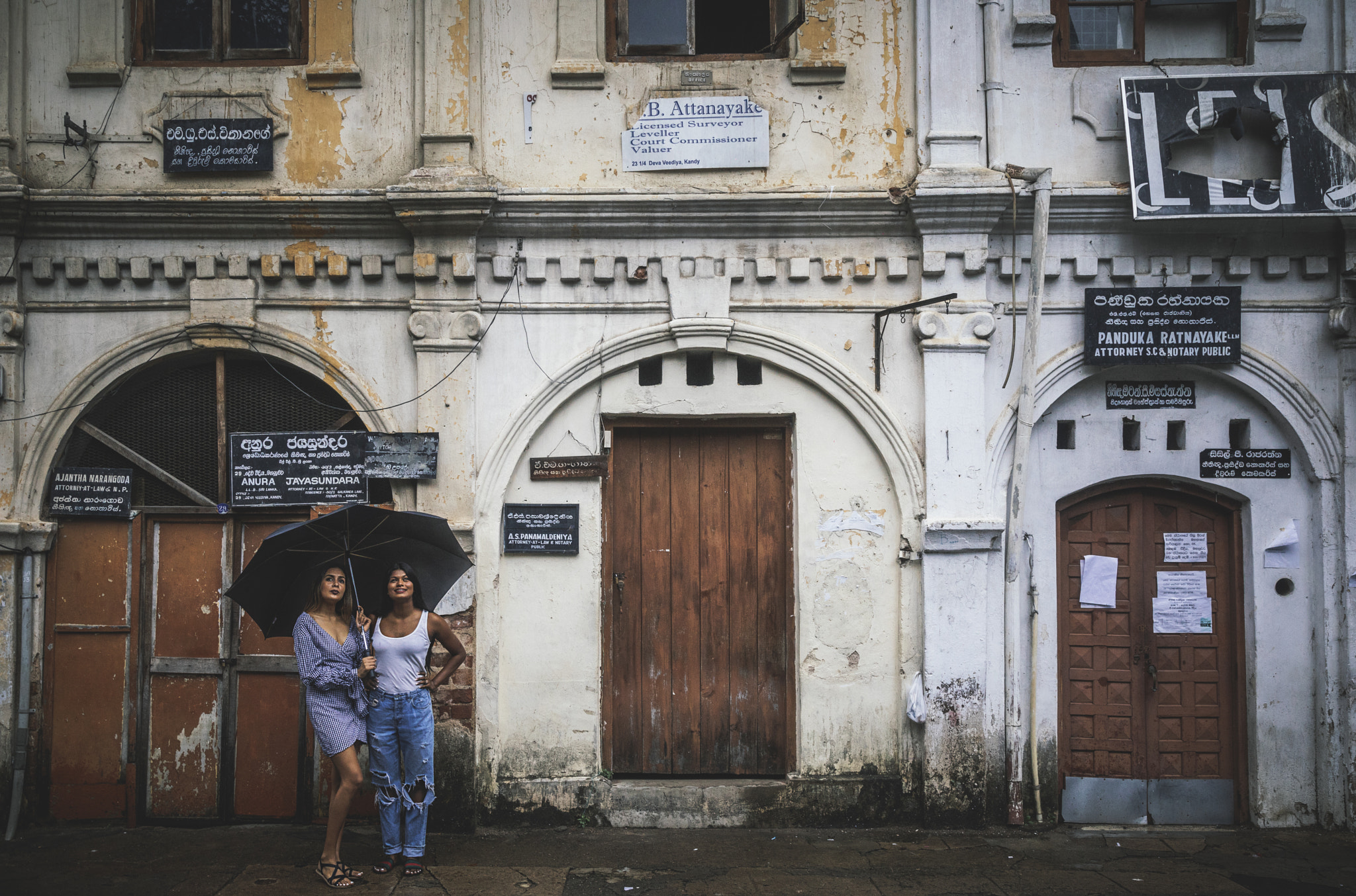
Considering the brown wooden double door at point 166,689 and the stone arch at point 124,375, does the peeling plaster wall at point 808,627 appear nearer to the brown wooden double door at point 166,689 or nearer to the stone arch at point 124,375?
the stone arch at point 124,375

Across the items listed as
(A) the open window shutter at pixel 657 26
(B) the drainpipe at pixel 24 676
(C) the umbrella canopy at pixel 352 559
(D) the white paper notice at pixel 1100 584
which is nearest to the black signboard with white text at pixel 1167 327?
(D) the white paper notice at pixel 1100 584

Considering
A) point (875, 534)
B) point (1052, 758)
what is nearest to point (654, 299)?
point (875, 534)

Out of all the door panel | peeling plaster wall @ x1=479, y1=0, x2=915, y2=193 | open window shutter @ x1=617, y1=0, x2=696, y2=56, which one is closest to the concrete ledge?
the door panel

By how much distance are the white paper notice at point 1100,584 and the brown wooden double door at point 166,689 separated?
5.48m

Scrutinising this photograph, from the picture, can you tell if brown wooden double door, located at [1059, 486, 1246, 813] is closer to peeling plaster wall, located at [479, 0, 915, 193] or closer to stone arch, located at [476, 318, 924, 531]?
stone arch, located at [476, 318, 924, 531]

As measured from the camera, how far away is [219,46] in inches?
249

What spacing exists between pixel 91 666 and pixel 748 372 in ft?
16.1

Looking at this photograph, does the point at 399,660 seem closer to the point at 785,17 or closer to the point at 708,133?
the point at 708,133

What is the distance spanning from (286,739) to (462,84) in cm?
463

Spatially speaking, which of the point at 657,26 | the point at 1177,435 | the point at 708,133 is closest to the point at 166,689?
the point at 708,133

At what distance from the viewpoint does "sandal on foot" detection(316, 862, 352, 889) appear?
16.6ft

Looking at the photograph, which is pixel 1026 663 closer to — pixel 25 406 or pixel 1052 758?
pixel 1052 758

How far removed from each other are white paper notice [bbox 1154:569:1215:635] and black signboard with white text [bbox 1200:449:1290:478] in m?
0.71

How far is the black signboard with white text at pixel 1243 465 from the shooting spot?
6.23 metres
